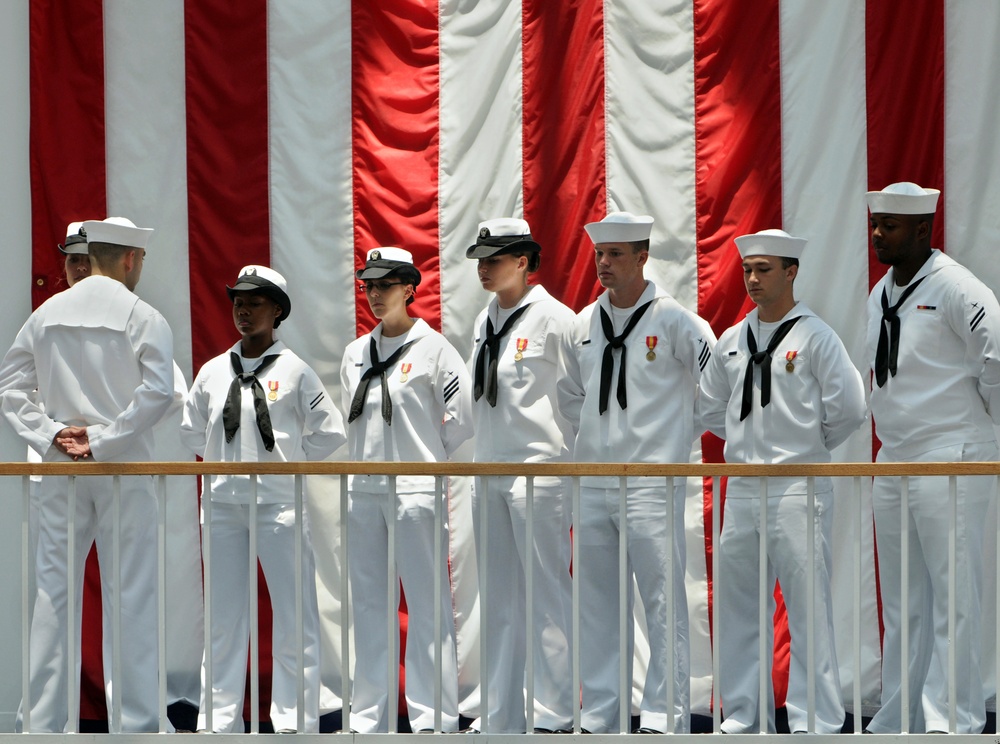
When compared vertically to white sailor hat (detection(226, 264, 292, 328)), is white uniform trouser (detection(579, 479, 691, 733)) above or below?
below

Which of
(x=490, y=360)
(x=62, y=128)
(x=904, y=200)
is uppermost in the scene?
(x=62, y=128)

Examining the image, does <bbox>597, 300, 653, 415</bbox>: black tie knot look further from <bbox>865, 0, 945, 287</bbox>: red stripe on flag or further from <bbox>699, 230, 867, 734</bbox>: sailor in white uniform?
<bbox>865, 0, 945, 287</bbox>: red stripe on flag

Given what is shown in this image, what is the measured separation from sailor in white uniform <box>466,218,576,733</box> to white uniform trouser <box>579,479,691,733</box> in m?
0.11

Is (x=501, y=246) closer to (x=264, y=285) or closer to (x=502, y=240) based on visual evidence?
(x=502, y=240)

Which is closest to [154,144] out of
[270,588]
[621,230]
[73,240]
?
[73,240]

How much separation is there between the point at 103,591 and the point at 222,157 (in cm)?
222

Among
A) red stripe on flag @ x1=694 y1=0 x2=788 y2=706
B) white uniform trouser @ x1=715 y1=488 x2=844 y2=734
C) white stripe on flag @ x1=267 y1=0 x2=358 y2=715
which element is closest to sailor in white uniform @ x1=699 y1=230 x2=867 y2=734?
white uniform trouser @ x1=715 y1=488 x2=844 y2=734

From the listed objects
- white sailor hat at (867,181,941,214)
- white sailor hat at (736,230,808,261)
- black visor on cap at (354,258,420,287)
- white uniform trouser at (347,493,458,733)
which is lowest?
white uniform trouser at (347,493,458,733)

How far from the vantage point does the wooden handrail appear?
462 centimetres

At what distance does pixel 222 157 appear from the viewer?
6648mm

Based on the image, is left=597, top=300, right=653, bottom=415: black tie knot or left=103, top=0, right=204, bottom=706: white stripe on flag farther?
left=103, top=0, right=204, bottom=706: white stripe on flag

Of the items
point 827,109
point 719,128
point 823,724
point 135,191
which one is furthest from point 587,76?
point 823,724

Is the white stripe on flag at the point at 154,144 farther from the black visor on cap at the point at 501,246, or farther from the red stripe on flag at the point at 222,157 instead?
the black visor on cap at the point at 501,246

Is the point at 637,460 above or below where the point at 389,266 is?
below
